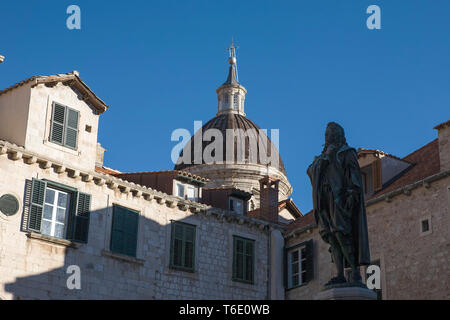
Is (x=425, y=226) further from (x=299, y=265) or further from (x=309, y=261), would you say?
(x=299, y=265)

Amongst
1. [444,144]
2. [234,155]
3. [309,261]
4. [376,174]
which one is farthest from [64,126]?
[234,155]

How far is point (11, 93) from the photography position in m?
23.5

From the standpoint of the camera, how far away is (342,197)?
418 inches

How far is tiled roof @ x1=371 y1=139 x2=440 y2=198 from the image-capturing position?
24422 millimetres

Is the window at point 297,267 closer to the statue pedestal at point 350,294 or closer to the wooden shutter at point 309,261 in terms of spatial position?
the wooden shutter at point 309,261

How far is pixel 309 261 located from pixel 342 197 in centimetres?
1709

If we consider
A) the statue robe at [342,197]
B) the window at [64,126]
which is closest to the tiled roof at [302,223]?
the window at [64,126]

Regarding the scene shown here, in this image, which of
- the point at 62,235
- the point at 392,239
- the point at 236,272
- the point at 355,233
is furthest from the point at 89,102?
the point at 355,233

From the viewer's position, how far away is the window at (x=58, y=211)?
21594mm

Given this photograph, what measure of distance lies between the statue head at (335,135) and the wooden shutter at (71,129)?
13.9 m

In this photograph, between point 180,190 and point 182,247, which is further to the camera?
point 180,190

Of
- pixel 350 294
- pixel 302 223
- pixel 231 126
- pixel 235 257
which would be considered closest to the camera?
pixel 350 294
